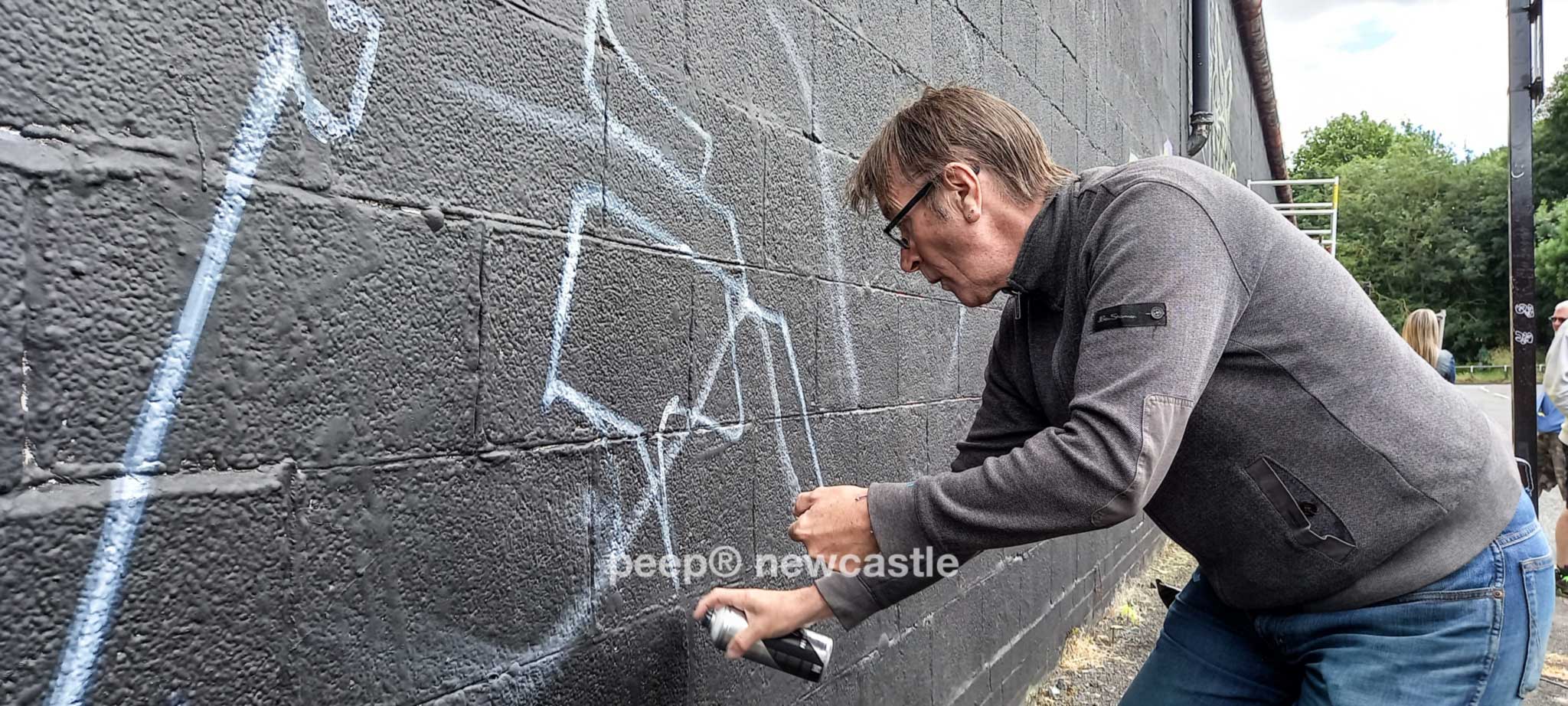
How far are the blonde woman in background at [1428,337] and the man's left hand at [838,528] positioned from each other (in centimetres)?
564

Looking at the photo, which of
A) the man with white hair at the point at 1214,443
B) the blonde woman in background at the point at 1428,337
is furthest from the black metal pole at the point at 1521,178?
the man with white hair at the point at 1214,443

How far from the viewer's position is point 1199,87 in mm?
9109

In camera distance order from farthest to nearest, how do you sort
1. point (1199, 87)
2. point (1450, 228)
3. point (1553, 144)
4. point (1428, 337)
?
1. point (1450, 228)
2. point (1553, 144)
3. point (1199, 87)
4. point (1428, 337)

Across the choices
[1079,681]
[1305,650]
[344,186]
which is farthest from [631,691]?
[1079,681]

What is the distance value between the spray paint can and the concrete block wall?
0.29m

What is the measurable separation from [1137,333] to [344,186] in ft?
3.56

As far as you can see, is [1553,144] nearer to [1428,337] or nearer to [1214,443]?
[1428,337]

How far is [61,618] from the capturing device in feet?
3.59

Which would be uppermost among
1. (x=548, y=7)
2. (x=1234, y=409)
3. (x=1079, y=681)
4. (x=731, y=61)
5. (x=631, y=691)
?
(x=548, y=7)

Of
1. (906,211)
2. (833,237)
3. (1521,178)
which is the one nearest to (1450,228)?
(1521,178)

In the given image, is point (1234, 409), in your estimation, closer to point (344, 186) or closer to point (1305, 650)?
point (1305, 650)

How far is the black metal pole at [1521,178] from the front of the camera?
678 centimetres

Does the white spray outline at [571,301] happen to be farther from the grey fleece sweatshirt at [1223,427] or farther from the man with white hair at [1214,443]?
the grey fleece sweatshirt at [1223,427]

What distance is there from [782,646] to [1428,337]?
19.2 feet
